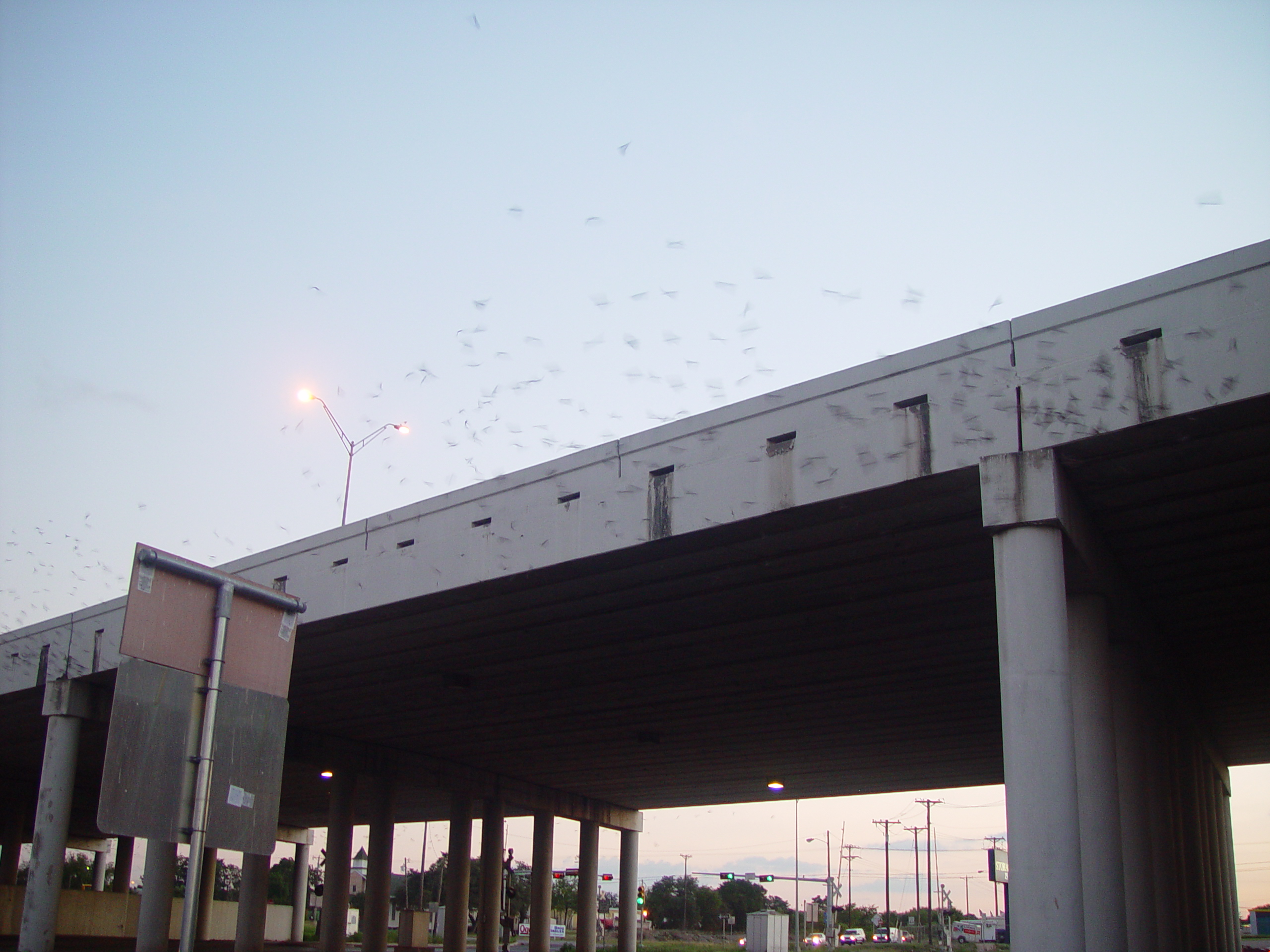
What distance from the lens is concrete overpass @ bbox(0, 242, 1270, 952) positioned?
11.3 meters

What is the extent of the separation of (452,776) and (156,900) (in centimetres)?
1234

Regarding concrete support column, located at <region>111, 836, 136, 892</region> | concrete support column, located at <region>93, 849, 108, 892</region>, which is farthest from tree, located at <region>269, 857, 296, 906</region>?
concrete support column, located at <region>111, 836, 136, 892</region>

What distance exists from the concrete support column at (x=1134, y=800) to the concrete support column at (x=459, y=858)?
22619 millimetres

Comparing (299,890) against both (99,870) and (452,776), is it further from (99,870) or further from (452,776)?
(452,776)

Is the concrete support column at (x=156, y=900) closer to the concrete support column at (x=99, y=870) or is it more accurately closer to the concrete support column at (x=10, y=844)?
Answer: the concrete support column at (x=10, y=844)

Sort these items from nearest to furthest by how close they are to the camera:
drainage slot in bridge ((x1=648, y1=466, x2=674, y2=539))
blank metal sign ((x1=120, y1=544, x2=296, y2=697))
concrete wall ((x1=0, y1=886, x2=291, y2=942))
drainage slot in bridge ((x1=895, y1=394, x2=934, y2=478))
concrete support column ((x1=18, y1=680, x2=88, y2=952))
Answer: blank metal sign ((x1=120, y1=544, x2=296, y2=697)) → drainage slot in bridge ((x1=895, y1=394, x2=934, y2=478)) → drainage slot in bridge ((x1=648, y1=466, x2=674, y2=539)) → concrete support column ((x1=18, y1=680, x2=88, y2=952)) → concrete wall ((x1=0, y1=886, x2=291, y2=942))

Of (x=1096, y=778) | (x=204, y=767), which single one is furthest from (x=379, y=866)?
(x=204, y=767)

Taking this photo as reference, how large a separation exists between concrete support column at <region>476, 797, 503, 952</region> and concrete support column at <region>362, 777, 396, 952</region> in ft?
14.6

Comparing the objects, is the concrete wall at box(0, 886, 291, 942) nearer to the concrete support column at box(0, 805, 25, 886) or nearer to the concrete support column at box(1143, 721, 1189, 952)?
the concrete support column at box(0, 805, 25, 886)

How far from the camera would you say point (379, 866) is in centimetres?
3225

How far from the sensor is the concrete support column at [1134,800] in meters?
15.8

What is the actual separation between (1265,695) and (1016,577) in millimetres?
15631

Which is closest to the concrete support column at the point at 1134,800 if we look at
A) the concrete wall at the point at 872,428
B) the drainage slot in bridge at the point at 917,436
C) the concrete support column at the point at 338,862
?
the drainage slot in bridge at the point at 917,436

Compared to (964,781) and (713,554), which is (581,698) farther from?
(964,781)
